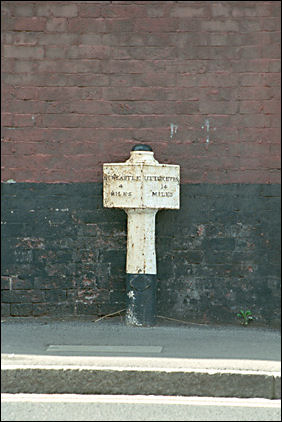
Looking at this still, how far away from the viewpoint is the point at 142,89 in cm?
766

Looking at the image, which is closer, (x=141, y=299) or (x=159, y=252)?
(x=141, y=299)

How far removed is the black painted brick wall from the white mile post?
0.42m

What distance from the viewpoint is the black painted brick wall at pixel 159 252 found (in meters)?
7.63

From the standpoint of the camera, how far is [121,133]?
25.2 ft

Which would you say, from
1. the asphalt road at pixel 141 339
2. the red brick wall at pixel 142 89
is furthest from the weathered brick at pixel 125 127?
the asphalt road at pixel 141 339

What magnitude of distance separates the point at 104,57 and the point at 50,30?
2.04ft

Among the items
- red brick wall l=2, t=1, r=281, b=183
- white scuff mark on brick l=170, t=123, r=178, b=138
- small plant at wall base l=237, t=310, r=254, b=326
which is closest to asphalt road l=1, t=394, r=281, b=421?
small plant at wall base l=237, t=310, r=254, b=326

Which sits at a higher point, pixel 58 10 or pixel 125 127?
pixel 58 10

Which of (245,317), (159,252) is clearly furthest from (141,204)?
(245,317)

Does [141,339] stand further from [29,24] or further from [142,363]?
[29,24]

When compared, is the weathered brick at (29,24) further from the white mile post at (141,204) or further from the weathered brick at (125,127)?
the white mile post at (141,204)

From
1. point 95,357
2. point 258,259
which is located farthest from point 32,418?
point 258,259

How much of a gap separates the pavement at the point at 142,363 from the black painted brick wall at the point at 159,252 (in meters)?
0.60

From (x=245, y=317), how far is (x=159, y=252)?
1.08 m
